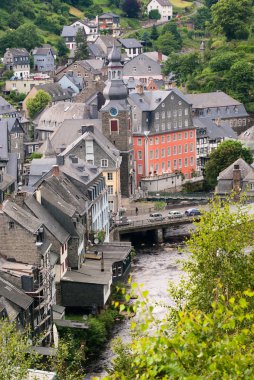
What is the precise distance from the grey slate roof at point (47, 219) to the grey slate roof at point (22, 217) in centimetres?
308

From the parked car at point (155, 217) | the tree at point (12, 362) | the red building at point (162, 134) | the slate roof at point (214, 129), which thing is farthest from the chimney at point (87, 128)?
the tree at point (12, 362)

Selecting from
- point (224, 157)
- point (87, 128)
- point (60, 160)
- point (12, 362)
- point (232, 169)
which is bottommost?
point (12, 362)

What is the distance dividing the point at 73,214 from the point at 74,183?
12502 mm

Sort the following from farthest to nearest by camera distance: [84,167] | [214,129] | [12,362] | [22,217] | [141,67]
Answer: [141,67], [214,129], [84,167], [22,217], [12,362]

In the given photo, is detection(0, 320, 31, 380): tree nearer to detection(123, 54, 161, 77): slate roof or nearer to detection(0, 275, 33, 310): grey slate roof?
detection(0, 275, 33, 310): grey slate roof

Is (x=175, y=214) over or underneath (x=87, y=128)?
underneath

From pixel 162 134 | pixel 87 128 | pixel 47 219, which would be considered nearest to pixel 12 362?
pixel 47 219

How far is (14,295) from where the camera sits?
6400cm

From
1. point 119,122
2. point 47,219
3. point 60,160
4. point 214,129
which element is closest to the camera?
point 47,219

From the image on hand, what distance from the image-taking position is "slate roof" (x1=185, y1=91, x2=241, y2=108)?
155125mm

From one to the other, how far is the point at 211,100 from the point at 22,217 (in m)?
88.3

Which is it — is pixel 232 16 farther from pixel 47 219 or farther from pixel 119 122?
pixel 47 219

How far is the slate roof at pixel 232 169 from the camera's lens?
119m

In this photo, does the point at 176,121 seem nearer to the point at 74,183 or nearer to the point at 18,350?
the point at 74,183
